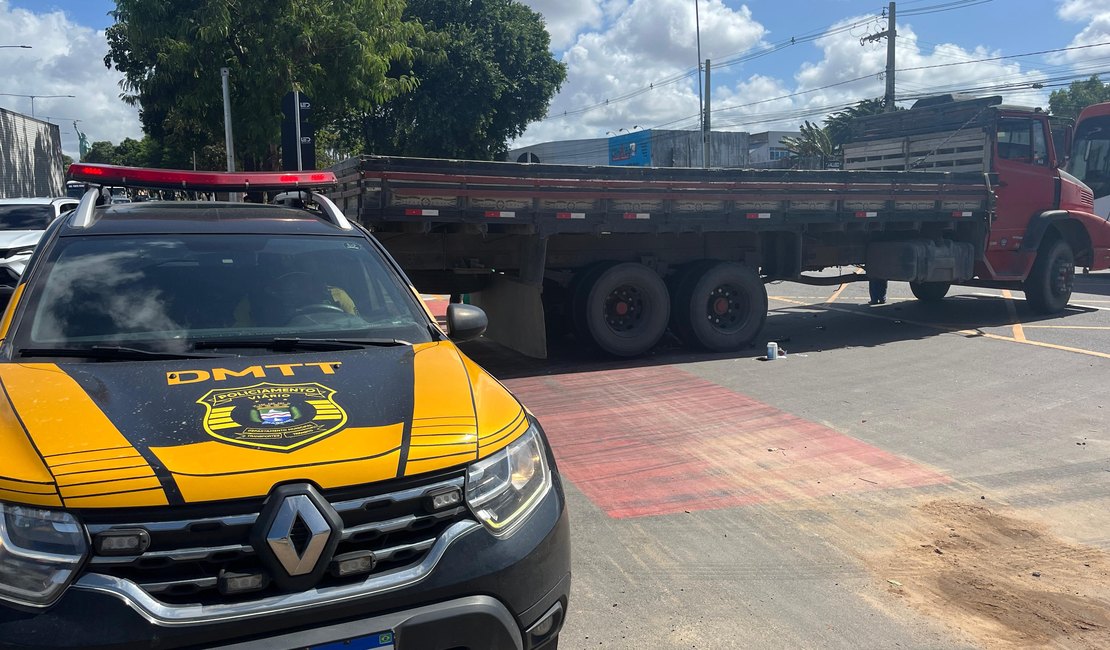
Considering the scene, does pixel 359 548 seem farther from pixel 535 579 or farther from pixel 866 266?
pixel 866 266

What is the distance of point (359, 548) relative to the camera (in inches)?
93.3

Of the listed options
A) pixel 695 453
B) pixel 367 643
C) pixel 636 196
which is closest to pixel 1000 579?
pixel 695 453

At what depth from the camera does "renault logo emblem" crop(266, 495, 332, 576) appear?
223cm

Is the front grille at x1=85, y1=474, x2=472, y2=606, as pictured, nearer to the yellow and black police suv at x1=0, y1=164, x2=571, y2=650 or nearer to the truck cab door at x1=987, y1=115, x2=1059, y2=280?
the yellow and black police suv at x1=0, y1=164, x2=571, y2=650

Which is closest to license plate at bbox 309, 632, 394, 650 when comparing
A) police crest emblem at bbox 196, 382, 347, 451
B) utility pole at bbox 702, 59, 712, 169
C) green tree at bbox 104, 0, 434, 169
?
police crest emblem at bbox 196, 382, 347, 451

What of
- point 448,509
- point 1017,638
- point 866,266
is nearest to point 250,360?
point 448,509

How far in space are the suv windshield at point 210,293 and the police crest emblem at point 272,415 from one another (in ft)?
2.01

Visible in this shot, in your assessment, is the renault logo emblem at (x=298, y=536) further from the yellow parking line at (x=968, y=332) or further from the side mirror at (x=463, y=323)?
the yellow parking line at (x=968, y=332)

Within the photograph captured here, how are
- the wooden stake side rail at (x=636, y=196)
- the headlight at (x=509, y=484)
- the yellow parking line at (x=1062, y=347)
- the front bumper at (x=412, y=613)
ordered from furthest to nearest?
the yellow parking line at (x=1062, y=347) → the wooden stake side rail at (x=636, y=196) → the headlight at (x=509, y=484) → the front bumper at (x=412, y=613)

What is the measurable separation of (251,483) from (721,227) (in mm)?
8791

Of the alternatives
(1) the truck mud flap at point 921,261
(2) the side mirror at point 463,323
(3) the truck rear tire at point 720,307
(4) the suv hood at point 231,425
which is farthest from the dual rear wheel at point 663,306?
(4) the suv hood at point 231,425

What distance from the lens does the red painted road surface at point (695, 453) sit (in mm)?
5562

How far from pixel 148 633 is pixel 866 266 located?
12.3 m

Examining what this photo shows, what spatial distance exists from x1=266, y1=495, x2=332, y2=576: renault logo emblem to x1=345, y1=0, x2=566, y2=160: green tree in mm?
27074
